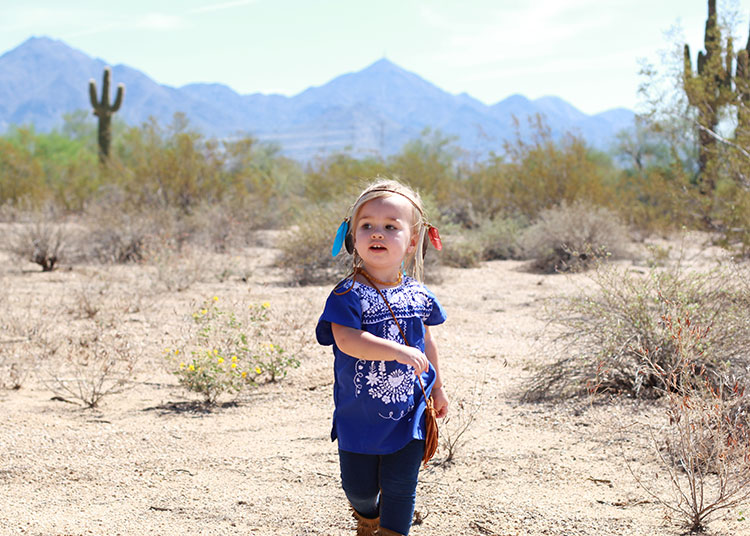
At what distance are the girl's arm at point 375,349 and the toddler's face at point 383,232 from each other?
0.25 meters

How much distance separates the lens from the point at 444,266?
38.6ft

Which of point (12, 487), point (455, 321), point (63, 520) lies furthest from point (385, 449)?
point (455, 321)

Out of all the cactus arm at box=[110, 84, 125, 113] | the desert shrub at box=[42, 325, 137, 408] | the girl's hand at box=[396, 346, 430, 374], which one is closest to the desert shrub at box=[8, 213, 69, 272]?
the desert shrub at box=[42, 325, 137, 408]

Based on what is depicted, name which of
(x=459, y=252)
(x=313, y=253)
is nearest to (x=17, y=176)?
(x=313, y=253)

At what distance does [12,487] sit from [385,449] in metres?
2.03

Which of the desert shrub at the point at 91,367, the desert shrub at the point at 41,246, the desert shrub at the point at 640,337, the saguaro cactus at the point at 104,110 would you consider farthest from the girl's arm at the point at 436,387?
the saguaro cactus at the point at 104,110

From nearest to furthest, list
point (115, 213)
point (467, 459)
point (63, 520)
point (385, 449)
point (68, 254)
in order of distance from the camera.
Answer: point (385, 449) → point (63, 520) → point (467, 459) → point (68, 254) → point (115, 213)

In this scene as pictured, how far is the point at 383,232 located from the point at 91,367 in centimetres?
386

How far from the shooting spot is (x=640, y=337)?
4535mm

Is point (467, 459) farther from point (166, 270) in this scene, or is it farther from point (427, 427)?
point (166, 270)

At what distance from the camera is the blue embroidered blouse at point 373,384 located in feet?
7.39

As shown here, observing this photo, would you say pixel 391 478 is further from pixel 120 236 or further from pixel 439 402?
pixel 120 236

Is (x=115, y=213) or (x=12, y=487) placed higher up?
(x=115, y=213)

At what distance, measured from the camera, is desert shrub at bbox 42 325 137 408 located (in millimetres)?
4719
